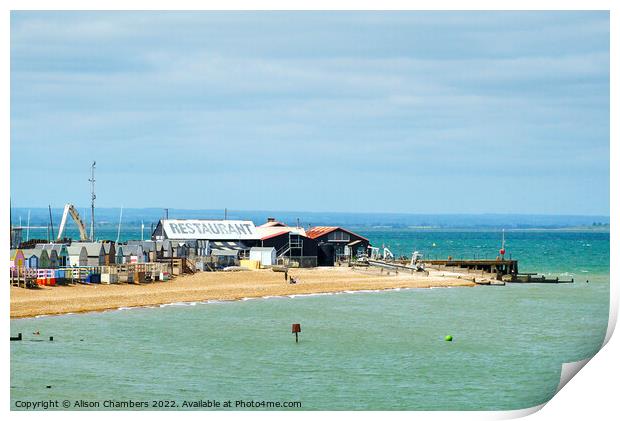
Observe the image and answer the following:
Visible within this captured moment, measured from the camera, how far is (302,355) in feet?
114

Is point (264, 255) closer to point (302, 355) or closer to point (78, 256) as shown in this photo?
point (78, 256)

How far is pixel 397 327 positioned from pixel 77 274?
16.6m

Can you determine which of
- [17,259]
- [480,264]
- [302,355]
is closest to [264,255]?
[480,264]

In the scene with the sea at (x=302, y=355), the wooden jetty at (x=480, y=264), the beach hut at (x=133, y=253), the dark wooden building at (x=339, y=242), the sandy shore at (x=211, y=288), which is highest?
the dark wooden building at (x=339, y=242)

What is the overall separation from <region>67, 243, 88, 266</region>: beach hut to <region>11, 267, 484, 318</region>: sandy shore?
166 inches

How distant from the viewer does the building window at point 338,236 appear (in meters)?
81.2

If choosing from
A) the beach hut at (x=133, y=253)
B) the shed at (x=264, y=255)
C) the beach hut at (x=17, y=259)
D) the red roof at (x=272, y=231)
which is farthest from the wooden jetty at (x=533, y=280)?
the beach hut at (x=17, y=259)

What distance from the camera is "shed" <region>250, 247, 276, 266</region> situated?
69.8 metres

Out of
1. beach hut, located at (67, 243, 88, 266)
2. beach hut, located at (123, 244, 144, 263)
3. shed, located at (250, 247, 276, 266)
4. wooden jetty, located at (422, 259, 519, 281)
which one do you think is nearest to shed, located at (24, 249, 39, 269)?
beach hut, located at (67, 243, 88, 266)

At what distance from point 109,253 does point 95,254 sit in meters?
1.43

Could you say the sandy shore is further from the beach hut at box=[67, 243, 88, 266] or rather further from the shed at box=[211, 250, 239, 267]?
the beach hut at box=[67, 243, 88, 266]

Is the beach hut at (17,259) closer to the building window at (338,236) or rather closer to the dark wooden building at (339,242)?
the dark wooden building at (339,242)

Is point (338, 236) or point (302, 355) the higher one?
point (338, 236)

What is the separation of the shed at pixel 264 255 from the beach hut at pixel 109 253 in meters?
14.0
